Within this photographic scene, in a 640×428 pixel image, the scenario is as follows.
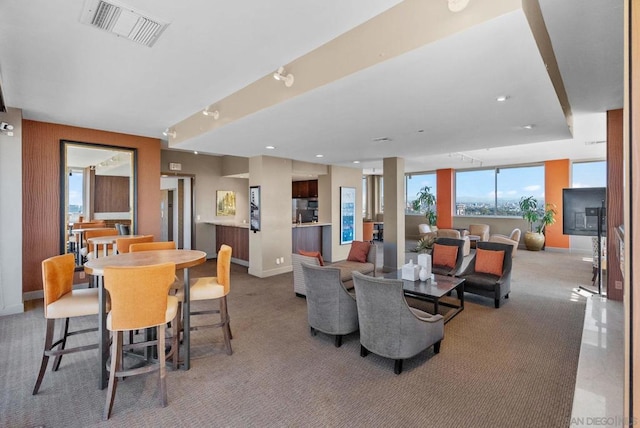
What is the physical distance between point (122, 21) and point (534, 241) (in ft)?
36.2

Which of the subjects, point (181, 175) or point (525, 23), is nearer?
point (525, 23)

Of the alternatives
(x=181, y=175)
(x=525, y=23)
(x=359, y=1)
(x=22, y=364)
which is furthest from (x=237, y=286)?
(x=525, y=23)

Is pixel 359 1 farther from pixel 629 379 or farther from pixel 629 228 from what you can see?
pixel 629 379

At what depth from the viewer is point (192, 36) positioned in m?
2.39

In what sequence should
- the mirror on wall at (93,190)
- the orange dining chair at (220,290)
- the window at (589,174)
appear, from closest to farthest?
the orange dining chair at (220,290)
the mirror on wall at (93,190)
the window at (589,174)

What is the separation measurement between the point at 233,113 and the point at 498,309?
14.9 ft

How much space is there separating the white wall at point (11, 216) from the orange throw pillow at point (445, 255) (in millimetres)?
6509

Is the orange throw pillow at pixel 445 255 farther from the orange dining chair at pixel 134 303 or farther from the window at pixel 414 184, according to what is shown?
the window at pixel 414 184

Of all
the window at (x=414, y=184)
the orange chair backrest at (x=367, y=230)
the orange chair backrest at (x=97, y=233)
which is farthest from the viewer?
the window at (x=414, y=184)

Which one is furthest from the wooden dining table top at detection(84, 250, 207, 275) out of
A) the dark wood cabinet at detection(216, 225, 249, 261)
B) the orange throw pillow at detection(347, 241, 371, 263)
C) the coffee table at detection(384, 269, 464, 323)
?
the dark wood cabinet at detection(216, 225, 249, 261)

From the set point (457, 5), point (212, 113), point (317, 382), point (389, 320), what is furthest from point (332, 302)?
point (212, 113)

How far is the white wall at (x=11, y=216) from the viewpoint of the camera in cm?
413

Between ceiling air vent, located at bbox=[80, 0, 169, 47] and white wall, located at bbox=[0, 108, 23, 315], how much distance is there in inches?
125

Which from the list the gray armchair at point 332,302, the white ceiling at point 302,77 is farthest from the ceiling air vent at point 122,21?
the gray armchair at point 332,302
